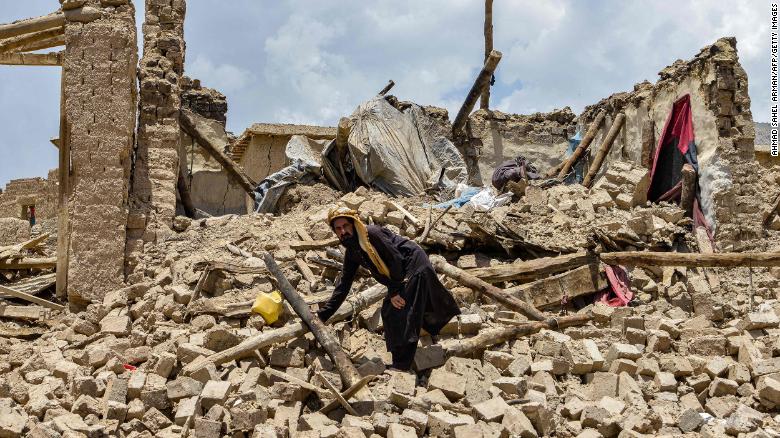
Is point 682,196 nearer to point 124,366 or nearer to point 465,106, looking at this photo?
point 465,106

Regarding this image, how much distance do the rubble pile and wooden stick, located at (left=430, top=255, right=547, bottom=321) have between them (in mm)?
109

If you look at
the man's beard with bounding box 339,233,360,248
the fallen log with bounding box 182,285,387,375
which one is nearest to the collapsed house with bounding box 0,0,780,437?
the fallen log with bounding box 182,285,387,375

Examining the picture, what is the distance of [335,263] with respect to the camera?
743 cm

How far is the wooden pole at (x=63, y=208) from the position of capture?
816 cm

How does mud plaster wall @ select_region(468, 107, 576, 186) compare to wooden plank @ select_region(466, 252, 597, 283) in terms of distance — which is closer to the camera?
wooden plank @ select_region(466, 252, 597, 283)

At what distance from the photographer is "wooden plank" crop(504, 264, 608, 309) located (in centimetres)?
734

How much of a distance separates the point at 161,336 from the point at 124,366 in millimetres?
553

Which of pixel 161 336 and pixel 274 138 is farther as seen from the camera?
pixel 274 138

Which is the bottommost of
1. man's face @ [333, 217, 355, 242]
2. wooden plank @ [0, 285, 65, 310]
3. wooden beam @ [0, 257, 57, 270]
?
wooden plank @ [0, 285, 65, 310]

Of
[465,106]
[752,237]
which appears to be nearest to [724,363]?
[752,237]

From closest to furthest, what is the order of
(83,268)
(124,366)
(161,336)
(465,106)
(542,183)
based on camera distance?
(124,366), (161,336), (83,268), (542,183), (465,106)

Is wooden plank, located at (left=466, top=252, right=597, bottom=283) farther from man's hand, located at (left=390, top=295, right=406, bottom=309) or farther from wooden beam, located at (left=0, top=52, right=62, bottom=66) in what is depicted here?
wooden beam, located at (left=0, top=52, right=62, bottom=66)

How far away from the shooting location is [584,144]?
40.8 ft

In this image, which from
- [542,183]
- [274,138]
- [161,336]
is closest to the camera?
[161,336]
